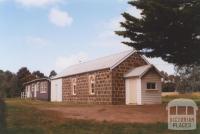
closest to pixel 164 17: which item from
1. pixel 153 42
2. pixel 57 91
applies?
pixel 153 42

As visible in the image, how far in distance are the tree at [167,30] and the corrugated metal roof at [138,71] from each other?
21.6 ft

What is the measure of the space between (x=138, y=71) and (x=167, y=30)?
9.51 meters

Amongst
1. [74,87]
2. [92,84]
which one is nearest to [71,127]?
[92,84]

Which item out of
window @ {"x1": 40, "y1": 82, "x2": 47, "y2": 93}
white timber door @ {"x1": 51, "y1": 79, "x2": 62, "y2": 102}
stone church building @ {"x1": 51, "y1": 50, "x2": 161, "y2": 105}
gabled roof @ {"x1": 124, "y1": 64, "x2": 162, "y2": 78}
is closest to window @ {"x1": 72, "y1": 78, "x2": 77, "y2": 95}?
stone church building @ {"x1": 51, "y1": 50, "x2": 161, "y2": 105}

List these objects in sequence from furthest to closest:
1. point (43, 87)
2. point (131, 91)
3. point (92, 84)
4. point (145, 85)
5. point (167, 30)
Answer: point (43, 87), point (92, 84), point (131, 91), point (145, 85), point (167, 30)

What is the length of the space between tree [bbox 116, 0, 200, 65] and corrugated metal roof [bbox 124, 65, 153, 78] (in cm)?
658

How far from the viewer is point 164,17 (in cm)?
2206

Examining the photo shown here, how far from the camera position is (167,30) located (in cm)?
2269

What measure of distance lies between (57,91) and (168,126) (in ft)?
101

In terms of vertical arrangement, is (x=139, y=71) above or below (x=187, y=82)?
above

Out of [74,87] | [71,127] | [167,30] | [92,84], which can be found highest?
[167,30]

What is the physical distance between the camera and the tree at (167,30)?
21.6 meters

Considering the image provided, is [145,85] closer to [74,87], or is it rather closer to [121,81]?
[121,81]

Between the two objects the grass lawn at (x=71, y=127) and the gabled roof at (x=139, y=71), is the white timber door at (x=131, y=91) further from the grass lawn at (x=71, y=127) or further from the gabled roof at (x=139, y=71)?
the grass lawn at (x=71, y=127)
